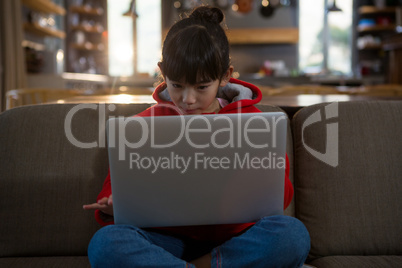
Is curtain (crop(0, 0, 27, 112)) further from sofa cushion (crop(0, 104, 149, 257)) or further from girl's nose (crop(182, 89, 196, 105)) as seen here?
girl's nose (crop(182, 89, 196, 105))

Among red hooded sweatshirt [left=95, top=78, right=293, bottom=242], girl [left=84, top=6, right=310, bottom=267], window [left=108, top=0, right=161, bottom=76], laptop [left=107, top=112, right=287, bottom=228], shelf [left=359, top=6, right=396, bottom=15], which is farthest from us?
window [left=108, top=0, right=161, bottom=76]

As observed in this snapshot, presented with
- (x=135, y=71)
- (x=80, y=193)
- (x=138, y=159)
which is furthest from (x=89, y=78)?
(x=138, y=159)

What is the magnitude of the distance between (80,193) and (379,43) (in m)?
6.62

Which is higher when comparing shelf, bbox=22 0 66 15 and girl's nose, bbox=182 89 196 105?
shelf, bbox=22 0 66 15

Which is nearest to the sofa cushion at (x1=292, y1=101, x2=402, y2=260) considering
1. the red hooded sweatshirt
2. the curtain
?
the red hooded sweatshirt

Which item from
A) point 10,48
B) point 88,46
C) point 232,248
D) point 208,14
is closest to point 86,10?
point 88,46

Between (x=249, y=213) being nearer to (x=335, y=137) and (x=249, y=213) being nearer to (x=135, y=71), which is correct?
(x=335, y=137)

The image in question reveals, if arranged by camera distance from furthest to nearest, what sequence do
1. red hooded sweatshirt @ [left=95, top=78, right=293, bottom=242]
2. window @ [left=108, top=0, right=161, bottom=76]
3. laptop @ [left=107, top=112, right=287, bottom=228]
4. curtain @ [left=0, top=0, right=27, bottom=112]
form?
window @ [left=108, top=0, right=161, bottom=76] → curtain @ [left=0, top=0, right=27, bottom=112] → red hooded sweatshirt @ [left=95, top=78, right=293, bottom=242] → laptop @ [left=107, top=112, right=287, bottom=228]

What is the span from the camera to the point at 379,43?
651cm

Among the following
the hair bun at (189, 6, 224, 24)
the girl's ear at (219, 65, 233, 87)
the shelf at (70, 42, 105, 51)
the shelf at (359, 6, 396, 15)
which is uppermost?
the shelf at (359, 6, 396, 15)

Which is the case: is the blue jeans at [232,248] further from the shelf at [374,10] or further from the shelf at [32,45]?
the shelf at [374,10]

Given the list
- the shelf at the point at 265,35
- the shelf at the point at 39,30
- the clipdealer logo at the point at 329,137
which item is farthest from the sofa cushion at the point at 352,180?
the shelf at the point at 265,35

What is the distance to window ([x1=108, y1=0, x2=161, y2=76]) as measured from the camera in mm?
6773

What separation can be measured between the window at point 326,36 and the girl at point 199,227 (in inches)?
244
